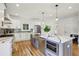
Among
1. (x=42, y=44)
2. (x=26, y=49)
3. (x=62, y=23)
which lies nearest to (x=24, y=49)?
(x=26, y=49)

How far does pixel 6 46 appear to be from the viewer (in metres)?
1.60

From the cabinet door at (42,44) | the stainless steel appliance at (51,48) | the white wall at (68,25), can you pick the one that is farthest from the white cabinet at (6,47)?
the white wall at (68,25)

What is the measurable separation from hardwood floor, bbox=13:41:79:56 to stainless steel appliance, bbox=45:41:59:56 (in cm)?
14

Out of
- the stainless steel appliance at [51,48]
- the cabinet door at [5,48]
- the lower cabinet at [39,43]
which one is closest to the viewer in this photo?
the cabinet door at [5,48]

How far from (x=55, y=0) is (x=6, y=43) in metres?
1.10

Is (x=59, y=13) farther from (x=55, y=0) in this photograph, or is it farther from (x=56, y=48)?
(x=56, y=48)

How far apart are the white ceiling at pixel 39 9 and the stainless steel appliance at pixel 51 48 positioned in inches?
19.6

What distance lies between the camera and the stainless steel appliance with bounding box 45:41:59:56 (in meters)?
1.65

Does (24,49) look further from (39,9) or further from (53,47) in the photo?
(39,9)

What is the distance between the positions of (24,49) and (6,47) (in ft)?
1.01

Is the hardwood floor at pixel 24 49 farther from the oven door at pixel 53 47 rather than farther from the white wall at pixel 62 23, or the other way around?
the white wall at pixel 62 23

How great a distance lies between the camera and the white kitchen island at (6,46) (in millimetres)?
1550

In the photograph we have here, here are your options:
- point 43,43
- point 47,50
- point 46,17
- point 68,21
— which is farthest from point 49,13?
point 47,50

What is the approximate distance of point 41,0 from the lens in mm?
1566
